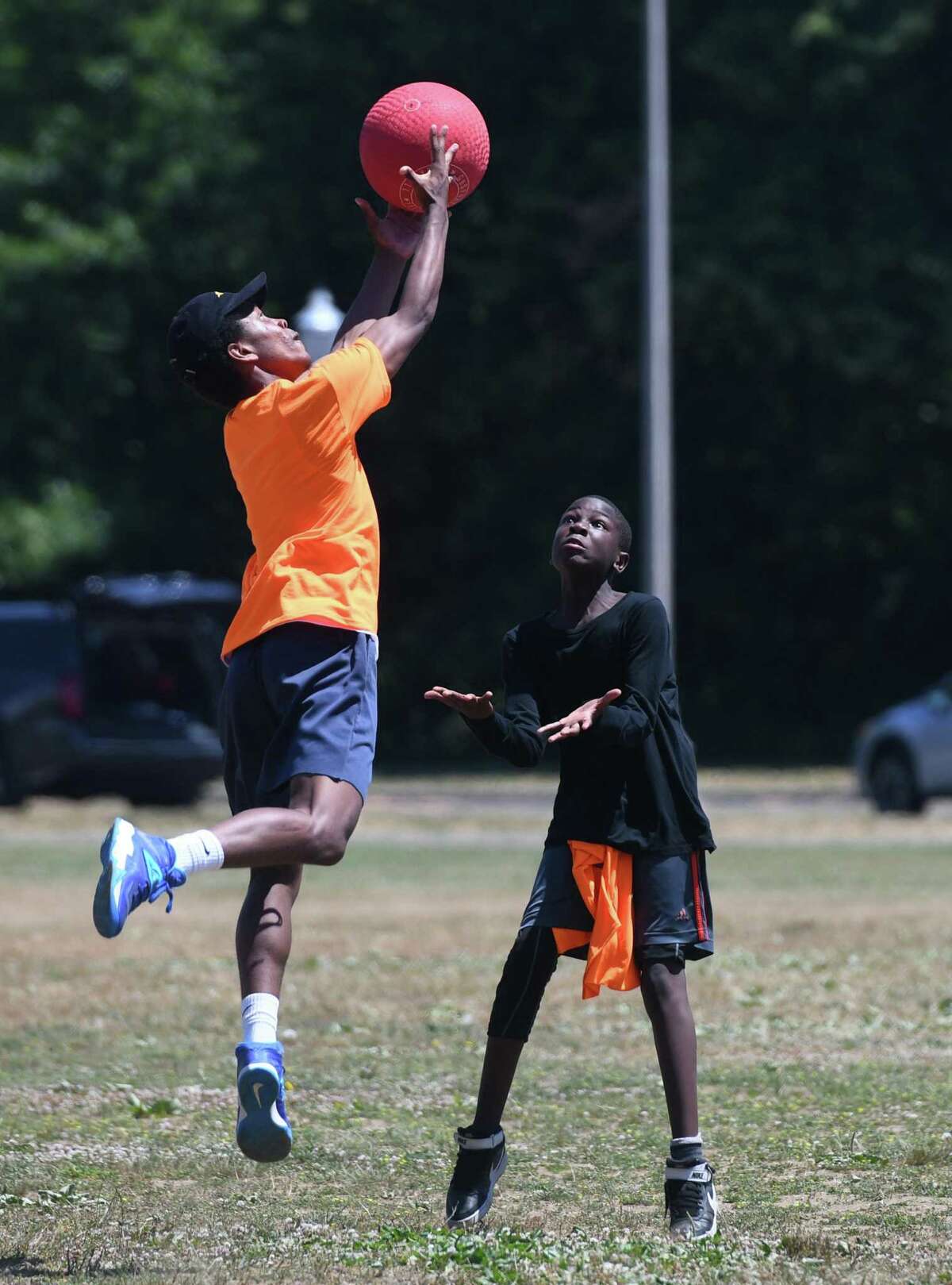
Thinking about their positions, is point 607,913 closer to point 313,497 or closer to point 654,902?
point 654,902

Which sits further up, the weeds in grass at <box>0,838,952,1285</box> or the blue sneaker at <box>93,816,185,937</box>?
the blue sneaker at <box>93,816,185,937</box>

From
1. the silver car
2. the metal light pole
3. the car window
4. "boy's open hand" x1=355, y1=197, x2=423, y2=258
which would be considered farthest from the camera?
the car window

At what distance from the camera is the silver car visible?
2214cm

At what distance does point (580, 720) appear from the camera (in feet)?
18.0

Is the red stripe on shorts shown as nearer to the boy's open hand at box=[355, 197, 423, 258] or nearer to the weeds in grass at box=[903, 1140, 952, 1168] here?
the weeds in grass at box=[903, 1140, 952, 1168]

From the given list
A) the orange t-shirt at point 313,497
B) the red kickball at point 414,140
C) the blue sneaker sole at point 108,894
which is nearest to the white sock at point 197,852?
the blue sneaker sole at point 108,894

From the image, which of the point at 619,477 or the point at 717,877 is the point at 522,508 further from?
the point at 717,877

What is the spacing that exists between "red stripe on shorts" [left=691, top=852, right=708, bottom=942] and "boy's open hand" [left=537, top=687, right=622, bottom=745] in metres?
0.48

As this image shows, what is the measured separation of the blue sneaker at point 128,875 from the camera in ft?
16.5

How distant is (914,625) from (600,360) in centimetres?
600

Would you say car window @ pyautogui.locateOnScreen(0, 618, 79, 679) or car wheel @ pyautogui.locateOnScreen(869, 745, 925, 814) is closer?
car wheel @ pyautogui.locateOnScreen(869, 745, 925, 814)

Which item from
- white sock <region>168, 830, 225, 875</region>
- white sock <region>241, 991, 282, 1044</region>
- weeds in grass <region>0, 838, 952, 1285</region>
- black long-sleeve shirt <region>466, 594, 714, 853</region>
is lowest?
weeds in grass <region>0, 838, 952, 1285</region>

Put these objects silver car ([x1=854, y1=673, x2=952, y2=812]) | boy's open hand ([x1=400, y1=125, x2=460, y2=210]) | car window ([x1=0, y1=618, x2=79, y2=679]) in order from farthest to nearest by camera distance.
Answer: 1. car window ([x1=0, y1=618, x2=79, y2=679])
2. silver car ([x1=854, y1=673, x2=952, y2=812])
3. boy's open hand ([x1=400, y1=125, x2=460, y2=210])

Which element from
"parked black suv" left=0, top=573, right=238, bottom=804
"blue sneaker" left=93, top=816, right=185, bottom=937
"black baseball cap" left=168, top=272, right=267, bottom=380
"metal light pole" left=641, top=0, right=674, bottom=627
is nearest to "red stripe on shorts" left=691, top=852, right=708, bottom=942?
"blue sneaker" left=93, top=816, right=185, bottom=937
